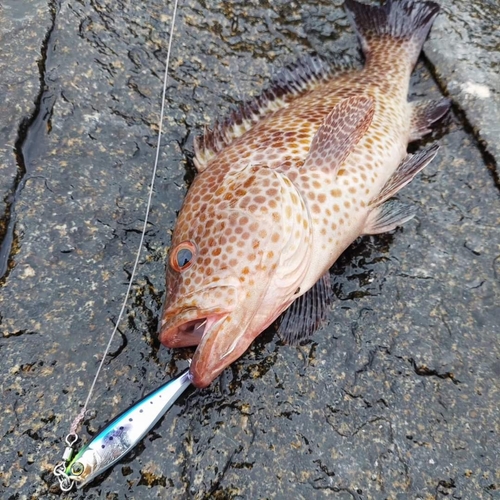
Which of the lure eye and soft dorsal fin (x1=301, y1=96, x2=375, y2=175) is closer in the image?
the lure eye

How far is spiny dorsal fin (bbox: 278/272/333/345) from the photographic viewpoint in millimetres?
3266

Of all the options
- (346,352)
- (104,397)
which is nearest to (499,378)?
(346,352)

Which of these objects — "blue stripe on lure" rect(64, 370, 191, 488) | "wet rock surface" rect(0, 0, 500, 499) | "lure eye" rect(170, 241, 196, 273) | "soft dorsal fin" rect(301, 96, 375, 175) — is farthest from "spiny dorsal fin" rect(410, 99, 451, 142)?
"blue stripe on lure" rect(64, 370, 191, 488)

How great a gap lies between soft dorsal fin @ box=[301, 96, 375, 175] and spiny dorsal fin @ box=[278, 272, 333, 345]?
0.84 metres

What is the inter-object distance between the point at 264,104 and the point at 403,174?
1446 mm

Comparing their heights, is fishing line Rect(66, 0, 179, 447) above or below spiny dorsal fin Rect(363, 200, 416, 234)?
above

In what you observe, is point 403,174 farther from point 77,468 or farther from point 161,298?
point 77,468

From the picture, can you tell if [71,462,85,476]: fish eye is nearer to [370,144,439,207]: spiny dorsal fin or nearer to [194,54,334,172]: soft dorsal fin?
[194,54,334,172]: soft dorsal fin

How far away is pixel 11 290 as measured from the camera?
10.5ft

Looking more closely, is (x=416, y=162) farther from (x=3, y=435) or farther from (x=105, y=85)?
(x=3, y=435)

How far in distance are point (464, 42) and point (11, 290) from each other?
4.92 meters

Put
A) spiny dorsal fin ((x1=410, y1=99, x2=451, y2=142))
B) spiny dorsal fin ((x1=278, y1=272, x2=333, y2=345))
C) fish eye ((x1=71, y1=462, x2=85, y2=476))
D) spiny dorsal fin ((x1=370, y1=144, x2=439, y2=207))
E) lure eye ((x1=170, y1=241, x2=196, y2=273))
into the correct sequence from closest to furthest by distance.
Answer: fish eye ((x1=71, y1=462, x2=85, y2=476)) < lure eye ((x1=170, y1=241, x2=196, y2=273)) < spiny dorsal fin ((x1=278, y1=272, x2=333, y2=345)) < spiny dorsal fin ((x1=370, y1=144, x2=439, y2=207)) < spiny dorsal fin ((x1=410, y1=99, x2=451, y2=142))

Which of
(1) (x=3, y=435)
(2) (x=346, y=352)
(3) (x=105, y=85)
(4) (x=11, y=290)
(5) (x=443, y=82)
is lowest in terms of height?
(2) (x=346, y=352)

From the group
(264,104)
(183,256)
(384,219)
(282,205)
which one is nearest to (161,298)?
(183,256)
